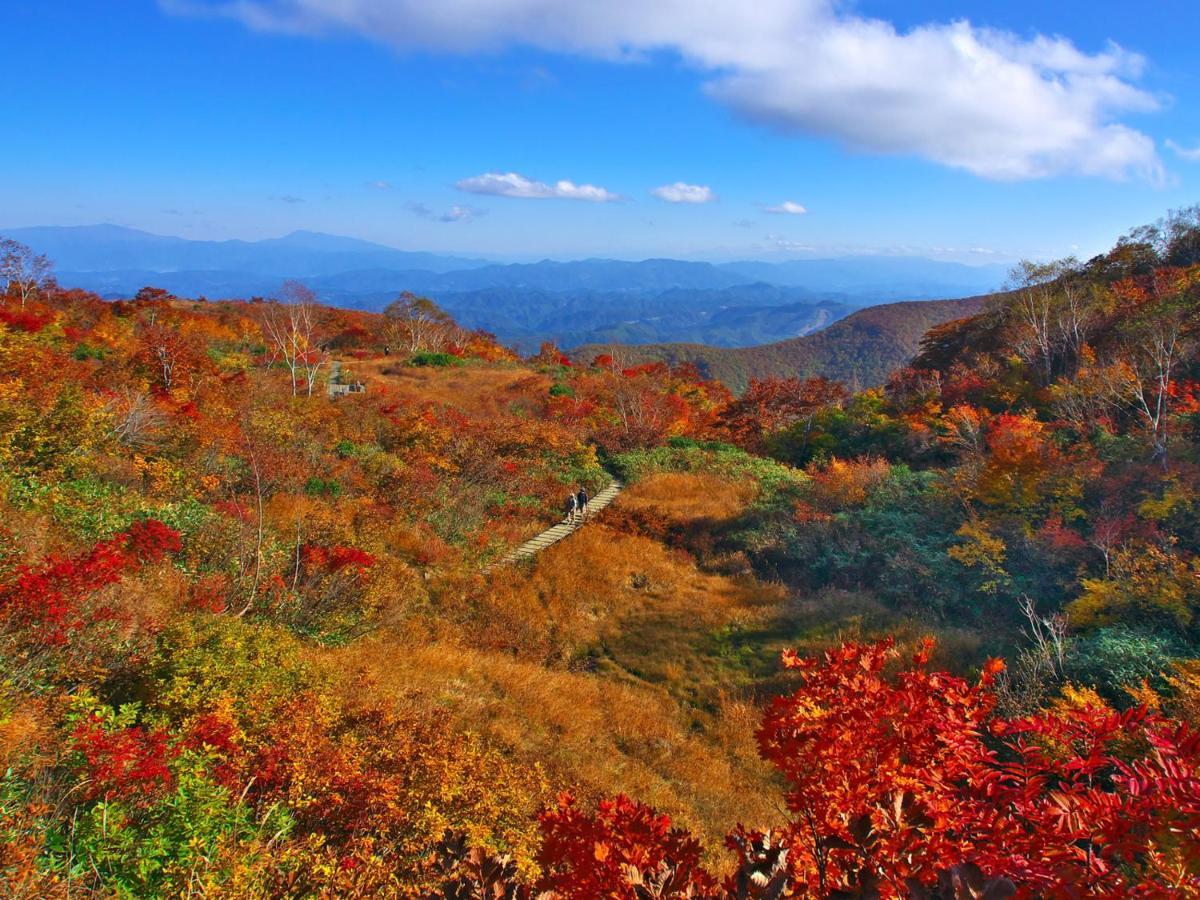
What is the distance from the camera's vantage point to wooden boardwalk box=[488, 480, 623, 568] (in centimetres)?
1511

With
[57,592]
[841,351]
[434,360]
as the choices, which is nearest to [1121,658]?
[57,592]

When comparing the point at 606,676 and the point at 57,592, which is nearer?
the point at 57,592

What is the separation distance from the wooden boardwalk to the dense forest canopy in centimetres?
45

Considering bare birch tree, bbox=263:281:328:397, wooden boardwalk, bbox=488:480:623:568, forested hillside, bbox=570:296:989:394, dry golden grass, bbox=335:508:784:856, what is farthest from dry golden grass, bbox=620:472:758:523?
forested hillside, bbox=570:296:989:394

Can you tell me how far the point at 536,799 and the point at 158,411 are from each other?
1426cm

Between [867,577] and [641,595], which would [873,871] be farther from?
[867,577]

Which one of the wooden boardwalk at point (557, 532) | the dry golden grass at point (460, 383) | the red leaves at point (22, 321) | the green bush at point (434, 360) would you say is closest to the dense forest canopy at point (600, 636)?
the red leaves at point (22, 321)

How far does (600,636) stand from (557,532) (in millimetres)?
4830

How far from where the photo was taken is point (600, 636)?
1244 cm

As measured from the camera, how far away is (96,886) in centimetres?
366

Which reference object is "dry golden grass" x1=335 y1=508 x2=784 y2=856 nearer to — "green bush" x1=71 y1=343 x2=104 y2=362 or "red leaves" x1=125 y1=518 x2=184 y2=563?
"red leaves" x1=125 y1=518 x2=184 y2=563

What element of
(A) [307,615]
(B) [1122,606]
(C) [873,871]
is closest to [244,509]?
(A) [307,615]

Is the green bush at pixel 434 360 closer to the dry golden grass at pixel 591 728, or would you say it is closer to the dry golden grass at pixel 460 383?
the dry golden grass at pixel 460 383

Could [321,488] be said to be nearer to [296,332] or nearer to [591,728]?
[591,728]
